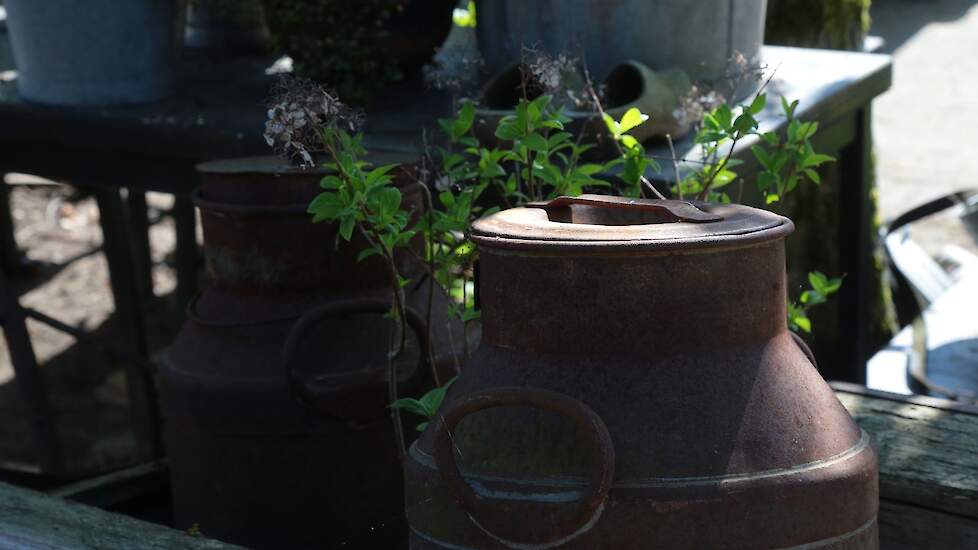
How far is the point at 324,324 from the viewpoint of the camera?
2246 mm

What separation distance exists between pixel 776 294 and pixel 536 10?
193 cm

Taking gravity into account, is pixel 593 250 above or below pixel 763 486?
above

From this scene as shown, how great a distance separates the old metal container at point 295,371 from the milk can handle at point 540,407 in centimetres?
77

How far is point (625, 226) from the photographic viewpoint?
149 cm

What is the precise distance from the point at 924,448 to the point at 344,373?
1027 mm

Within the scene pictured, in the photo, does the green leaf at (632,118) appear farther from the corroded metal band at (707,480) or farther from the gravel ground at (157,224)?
the gravel ground at (157,224)

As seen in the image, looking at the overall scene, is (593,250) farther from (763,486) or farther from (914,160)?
(914,160)

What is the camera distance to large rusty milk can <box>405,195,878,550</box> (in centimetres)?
137

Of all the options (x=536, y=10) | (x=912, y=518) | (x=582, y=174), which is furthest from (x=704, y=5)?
(x=912, y=518)

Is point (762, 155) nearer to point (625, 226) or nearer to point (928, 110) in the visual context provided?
point (625, 226)

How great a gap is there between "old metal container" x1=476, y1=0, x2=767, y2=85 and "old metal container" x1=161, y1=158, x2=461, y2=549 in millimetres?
1132

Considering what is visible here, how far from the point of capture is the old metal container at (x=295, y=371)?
2.22 metres

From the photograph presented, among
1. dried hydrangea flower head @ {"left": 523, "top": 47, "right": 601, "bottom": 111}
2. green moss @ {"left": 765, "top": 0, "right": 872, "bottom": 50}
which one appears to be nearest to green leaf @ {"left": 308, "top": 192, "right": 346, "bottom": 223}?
dried hydrangea flower head @ {"left": 523, "top": 47, "right": 601, "bottom": 111}

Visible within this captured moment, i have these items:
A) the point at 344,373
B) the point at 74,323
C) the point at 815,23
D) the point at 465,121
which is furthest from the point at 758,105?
the point at 74,323
